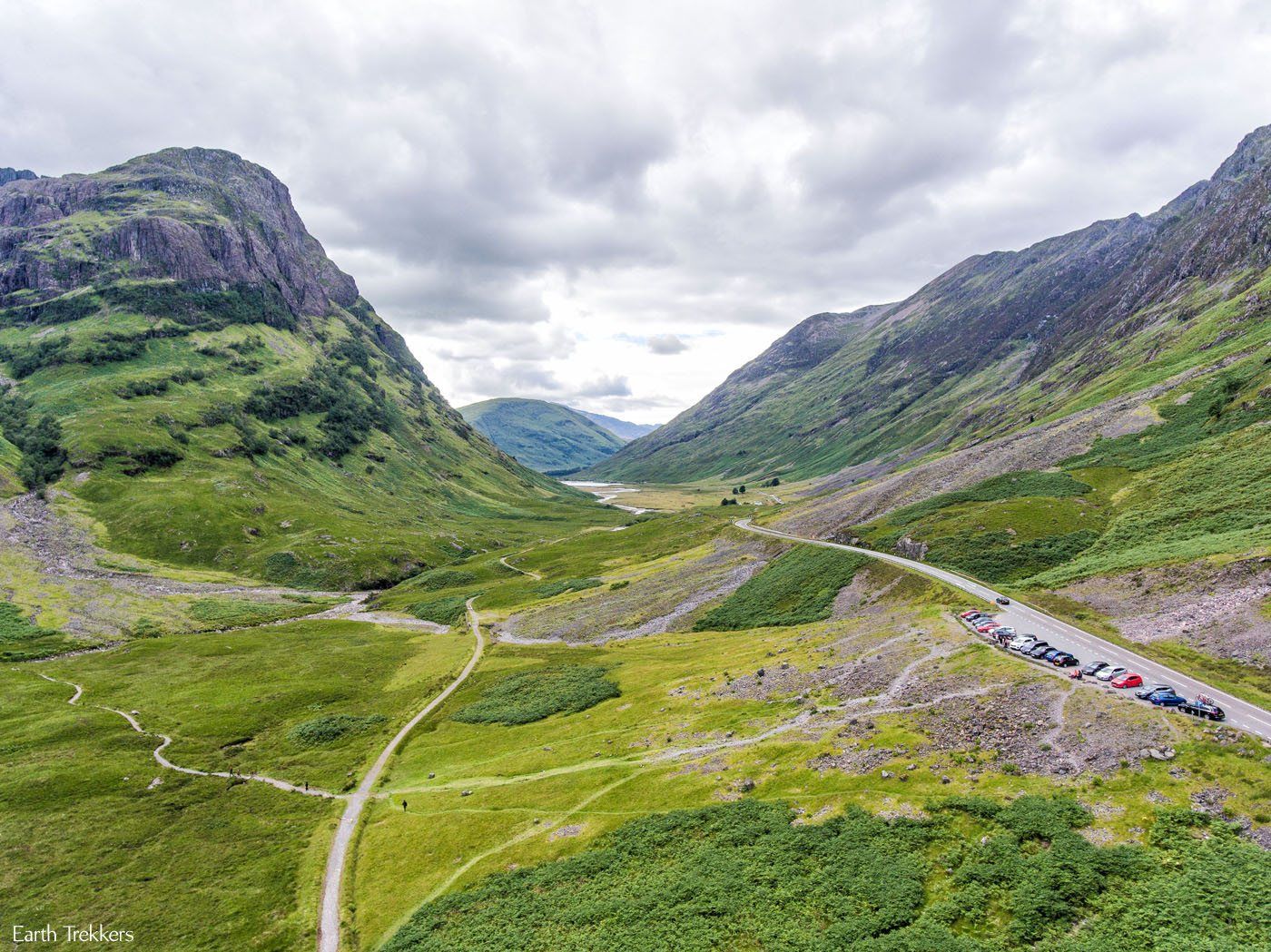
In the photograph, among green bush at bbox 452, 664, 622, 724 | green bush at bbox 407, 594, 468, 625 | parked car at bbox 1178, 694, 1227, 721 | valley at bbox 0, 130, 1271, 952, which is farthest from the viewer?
green bush at bbox 407, 594, 468, 625

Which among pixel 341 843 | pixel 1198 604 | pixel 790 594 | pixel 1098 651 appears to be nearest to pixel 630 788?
pixel 341 843

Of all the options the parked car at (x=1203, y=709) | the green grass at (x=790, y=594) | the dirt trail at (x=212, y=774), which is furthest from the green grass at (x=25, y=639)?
the parked car at (x=1203, y=709)

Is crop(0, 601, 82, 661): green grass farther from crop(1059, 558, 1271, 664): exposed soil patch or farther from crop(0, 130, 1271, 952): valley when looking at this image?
crop(1059, 558, 1271, 664): exposed soil patch

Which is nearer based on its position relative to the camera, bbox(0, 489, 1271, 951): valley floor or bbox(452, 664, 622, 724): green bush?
bbox(0, 489, 1271, 951): valley floor

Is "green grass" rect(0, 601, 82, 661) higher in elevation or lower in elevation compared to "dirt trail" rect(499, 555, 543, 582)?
higher

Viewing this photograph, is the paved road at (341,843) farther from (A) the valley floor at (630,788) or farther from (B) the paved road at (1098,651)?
(B) the paved road at (1098,651)

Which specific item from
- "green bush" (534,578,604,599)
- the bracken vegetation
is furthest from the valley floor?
"green bush" (534,578,604,599)
